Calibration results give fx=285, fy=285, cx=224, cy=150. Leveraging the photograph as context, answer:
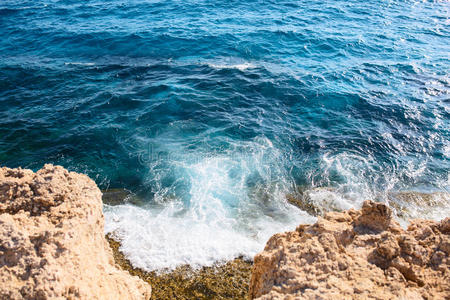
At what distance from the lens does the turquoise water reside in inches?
380

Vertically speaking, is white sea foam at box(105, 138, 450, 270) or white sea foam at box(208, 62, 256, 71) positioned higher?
white sea foam at box(208, 62, 256, 71)

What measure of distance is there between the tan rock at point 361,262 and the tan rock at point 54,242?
95.6 inches

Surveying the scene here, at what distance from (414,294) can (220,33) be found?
2260 centimetres

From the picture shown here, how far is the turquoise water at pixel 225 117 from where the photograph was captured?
9.65 meters

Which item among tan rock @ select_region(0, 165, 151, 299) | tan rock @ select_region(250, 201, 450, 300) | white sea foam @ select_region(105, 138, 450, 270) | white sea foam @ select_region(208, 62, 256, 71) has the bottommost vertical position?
white sea foam @ select_region(105, 138, 450, 270)

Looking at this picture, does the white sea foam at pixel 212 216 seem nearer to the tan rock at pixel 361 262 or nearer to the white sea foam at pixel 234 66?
the tan rock at pixel 361 262

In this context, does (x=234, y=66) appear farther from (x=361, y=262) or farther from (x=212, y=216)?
(x=361, y=262)

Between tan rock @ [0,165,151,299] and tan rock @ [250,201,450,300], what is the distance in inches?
95.6

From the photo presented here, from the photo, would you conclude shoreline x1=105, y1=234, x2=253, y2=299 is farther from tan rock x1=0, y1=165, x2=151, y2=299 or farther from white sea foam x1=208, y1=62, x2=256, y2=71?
white sea foam x1=208, y1=62, x2=256, y2=71

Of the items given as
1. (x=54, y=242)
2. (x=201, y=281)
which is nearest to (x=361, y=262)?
(x=201, y=281)

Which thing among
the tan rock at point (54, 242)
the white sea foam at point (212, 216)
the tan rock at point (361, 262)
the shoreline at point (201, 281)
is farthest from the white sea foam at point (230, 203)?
the tan rock at point (361, 262)

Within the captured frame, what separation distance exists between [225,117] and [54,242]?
433 inches

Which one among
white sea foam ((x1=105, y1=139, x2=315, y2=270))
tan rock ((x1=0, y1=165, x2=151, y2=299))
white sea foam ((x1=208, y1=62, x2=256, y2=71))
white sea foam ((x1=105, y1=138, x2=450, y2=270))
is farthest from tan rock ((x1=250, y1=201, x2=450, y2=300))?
white sea foam ((x1=208, y1=62, x2=256, y2=71))

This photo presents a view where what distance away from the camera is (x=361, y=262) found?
4133 mm
